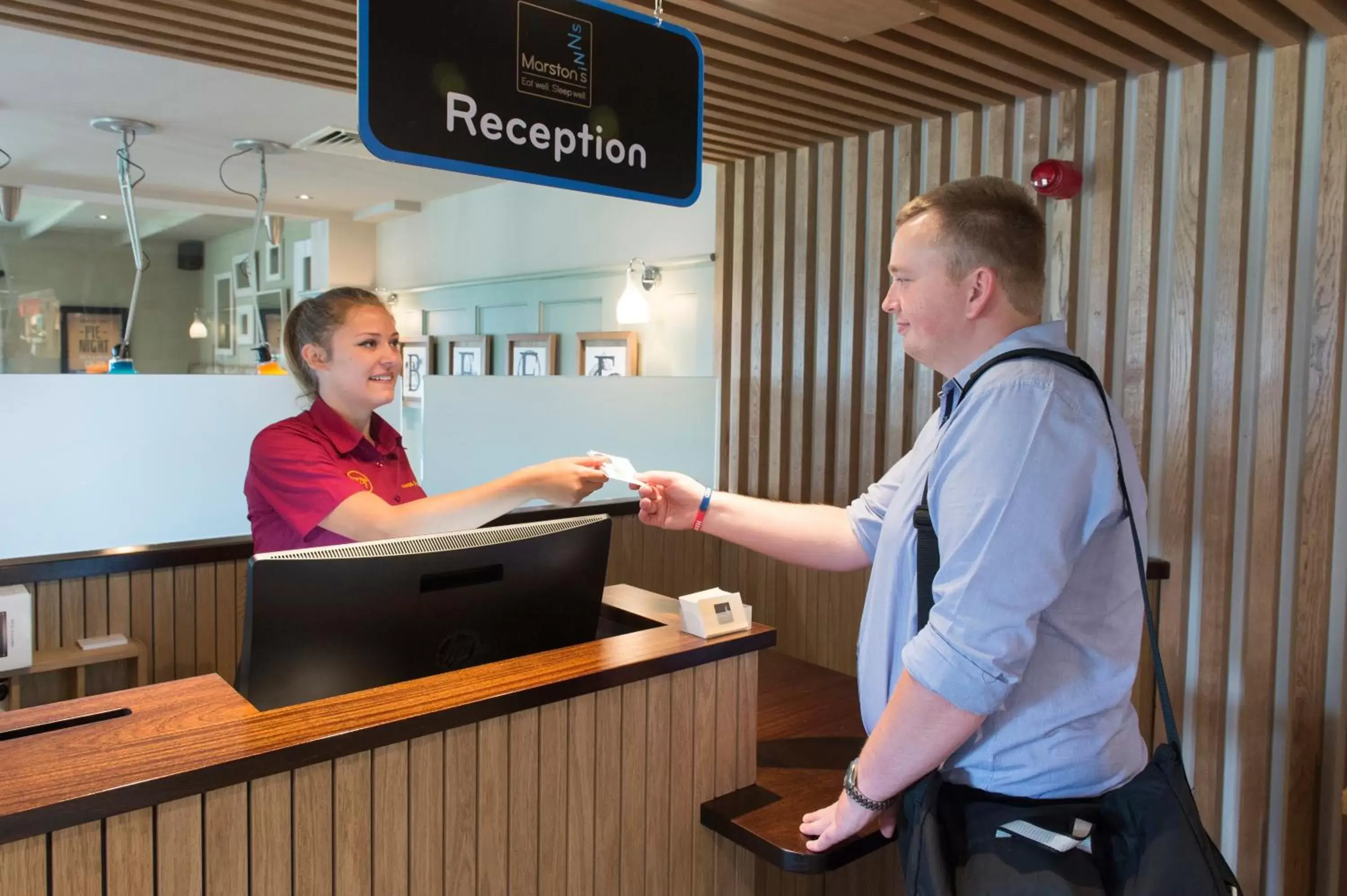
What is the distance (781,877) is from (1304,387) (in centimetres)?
197

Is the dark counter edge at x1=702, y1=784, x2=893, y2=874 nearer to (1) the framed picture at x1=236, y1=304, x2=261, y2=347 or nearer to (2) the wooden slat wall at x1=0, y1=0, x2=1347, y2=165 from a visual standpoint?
(2) the wooden slat wall at x1=0, y1=0, x2=1347, y2=165

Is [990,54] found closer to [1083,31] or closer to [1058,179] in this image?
[1083,31]

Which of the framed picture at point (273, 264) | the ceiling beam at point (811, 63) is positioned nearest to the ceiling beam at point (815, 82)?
the ceiling beam at point (811, 63)

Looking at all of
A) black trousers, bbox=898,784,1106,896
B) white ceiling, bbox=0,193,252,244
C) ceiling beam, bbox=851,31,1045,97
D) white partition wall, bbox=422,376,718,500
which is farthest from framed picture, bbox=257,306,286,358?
black trousers, bbox=898,784,1106,896

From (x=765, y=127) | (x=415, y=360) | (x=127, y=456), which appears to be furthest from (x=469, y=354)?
(x=765, y=127)

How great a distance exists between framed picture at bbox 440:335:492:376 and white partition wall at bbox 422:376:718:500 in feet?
9.94

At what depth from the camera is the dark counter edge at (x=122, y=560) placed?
234 centimetres

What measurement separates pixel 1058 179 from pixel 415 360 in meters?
6.18

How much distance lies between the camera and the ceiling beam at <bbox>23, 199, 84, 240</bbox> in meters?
7.94

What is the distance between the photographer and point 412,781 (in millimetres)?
1376

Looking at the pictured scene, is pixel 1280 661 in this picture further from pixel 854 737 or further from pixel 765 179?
pixel 765 179

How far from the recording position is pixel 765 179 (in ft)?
13.8

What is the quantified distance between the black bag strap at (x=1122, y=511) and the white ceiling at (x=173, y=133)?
3617mm

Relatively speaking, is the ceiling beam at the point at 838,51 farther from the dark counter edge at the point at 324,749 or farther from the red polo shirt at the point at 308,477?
the dark counter edge at the point at 324,749
